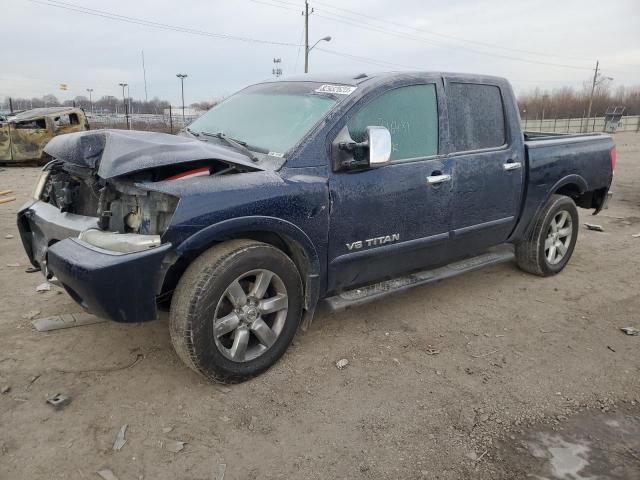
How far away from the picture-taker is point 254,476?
7.50ft

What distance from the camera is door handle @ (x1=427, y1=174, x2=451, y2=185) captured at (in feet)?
11.8

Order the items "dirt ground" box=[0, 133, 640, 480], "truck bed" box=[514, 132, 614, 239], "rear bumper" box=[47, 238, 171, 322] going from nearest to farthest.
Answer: "dirt ground" box=[0, 133, 640, 480] < "rear bumper" box=[47, 238, 171, 322] < "truck bed" box=[514, 132, 614, 239]

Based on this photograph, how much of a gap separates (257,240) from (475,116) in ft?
7.10

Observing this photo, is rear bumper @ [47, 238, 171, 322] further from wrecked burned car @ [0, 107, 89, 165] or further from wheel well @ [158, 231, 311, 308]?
wrecked burned car @ [0, 107, 89, 165]

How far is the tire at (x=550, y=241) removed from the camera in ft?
15.7

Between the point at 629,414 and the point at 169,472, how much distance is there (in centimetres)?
246

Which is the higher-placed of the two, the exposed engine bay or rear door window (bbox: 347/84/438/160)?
rear door window (bbox: 347/84/438/160)

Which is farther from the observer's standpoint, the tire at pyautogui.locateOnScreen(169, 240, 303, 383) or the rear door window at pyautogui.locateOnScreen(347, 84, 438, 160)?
the rear door window at pyautogui.locateOnScreen(347, 84, 438, 160)

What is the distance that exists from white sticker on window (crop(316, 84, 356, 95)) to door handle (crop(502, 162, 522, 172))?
5.22 feet

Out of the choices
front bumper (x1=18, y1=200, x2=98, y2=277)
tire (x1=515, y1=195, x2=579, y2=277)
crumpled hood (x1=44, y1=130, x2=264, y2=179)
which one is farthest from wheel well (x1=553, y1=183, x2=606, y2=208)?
front bumper (x1=18, y1=200, x2=98, y2=277)

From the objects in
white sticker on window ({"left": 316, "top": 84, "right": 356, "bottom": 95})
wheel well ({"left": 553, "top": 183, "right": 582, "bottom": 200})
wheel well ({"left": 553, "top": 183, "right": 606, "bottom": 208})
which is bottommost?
wheel well ({"left": 553, "top": 183, "right": 606, "bottom": 208})

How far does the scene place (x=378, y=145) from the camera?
10.1 ft

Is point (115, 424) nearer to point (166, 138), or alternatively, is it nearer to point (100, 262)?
point (100, 262)

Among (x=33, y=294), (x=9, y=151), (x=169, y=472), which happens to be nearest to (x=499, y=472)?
(x=169, y=472)
